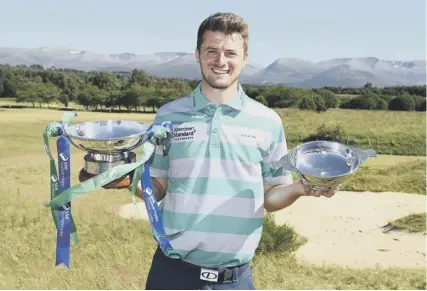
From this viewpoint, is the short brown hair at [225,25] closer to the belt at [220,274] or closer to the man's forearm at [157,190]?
the man's forearm at [157,190]

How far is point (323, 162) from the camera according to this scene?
10.6ft

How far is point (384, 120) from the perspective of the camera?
41.3 metres

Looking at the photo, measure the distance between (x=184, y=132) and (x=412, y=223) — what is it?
47.8 feet

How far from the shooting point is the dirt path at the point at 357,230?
43.2ft

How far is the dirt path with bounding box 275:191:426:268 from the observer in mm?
13156

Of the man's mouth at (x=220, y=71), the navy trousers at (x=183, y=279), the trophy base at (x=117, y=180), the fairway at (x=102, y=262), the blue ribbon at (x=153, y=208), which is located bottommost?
the fairway at (x=102, y=262)

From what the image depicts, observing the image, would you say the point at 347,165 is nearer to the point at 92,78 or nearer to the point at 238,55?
the point at 238,55

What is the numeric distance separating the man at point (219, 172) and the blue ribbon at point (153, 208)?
Answer: 0.05 m

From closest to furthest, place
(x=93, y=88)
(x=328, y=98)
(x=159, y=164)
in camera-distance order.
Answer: (x=159, y=164) → (x=93, y=88) → (x=328, y=98)

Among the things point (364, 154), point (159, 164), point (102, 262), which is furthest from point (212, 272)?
point (102, 262)

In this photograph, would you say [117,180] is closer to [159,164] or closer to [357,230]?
[159,164]

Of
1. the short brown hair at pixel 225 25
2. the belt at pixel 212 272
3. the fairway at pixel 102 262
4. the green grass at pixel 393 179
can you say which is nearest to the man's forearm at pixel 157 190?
the belt at pixel 212 272

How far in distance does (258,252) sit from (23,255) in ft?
14.3

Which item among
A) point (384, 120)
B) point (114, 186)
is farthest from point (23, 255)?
point (384, 120)
